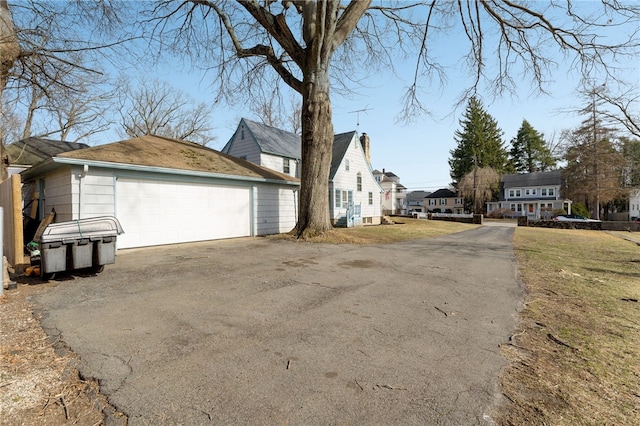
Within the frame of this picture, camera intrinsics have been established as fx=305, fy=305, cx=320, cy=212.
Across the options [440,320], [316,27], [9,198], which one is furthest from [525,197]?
[9,198]

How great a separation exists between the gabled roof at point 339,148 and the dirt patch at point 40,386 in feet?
60.0

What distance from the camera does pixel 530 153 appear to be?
58.6 m

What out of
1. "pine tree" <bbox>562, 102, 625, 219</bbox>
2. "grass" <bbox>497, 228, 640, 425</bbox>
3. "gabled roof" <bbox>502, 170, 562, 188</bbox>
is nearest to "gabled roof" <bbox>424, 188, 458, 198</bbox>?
"gabled roof" <bbox>502, 170, 562, 188</bbox>

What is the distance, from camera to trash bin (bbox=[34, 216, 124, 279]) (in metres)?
5.27

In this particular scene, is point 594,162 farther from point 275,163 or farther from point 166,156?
point 166,156

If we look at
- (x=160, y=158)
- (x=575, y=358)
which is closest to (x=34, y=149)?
(x=160, y=158)

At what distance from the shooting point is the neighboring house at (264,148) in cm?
1981

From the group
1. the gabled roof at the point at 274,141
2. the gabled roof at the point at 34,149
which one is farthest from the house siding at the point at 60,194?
the gabled roof at the point at 274,141

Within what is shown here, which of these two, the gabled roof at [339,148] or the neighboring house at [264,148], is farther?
the gabled roof at [339,148]

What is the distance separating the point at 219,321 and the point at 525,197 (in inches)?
2223

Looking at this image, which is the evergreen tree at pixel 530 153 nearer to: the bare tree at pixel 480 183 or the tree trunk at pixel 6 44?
the bare tree at pixel 480 183

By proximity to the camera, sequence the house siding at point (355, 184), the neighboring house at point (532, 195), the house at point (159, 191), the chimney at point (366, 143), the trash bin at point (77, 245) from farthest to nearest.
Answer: the neighboring house at point (532, 195)
the chimney at point (366, 143)
the house siding at point (355, 184)
the house at point (159, 191)
the trash bin at point (77, 245)

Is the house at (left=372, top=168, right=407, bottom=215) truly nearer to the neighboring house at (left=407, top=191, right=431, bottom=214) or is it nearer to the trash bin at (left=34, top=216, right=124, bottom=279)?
the neighboring house at (left=407, top=191, right=431, bottom=214)

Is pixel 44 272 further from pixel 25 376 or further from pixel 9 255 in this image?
pixel 25 376
